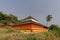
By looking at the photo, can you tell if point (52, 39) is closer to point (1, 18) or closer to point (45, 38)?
point (45, 38)

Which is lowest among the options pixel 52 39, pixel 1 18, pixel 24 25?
pixel 52 39

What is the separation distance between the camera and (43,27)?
45.2 meters

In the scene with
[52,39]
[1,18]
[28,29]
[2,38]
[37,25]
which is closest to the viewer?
[2,38]

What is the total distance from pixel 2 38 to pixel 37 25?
28.7m

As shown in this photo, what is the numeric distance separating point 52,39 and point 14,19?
49.7 m

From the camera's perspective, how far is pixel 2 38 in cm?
1518

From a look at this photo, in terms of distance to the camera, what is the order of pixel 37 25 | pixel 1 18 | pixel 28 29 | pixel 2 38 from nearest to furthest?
pixel 2 38 → pixel 28 29 → pixel 37 25 → pixel 1 18

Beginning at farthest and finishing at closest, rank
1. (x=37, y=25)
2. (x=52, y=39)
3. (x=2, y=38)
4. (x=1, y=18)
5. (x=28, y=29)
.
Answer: (x=1, y=18)
(x=37, y=25)
(x=28, y=29)
(x=52, y=39)
(x=2, y=38)

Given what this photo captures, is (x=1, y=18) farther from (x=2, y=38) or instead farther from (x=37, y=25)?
(x=2, y=38)

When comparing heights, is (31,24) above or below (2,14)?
below

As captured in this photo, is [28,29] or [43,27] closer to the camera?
[28,29]

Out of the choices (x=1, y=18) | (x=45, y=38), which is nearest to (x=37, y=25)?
(x=1, y=18)

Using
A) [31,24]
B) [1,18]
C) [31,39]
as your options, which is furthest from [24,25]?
[31,39]

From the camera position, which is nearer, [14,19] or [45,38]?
[45,38]
